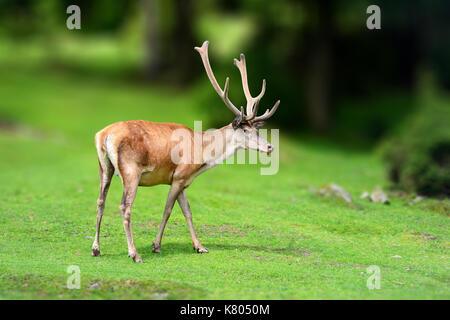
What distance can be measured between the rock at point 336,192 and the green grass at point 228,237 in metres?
0.21

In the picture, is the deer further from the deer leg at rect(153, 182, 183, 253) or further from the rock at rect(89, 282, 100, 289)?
the rock at rect(89, 282, 100, 289)

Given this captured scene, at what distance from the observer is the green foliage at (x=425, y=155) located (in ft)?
54.4

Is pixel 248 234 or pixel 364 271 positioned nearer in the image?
pixel 364 271

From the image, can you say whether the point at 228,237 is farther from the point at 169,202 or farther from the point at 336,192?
the point at 336,192

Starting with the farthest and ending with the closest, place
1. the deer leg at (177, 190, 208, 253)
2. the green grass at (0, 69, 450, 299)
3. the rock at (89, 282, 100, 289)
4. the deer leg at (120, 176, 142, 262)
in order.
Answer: the deer leg at (177, 190, 208, 253) → the deer leg at (120, 176, 142, 262) → the green grass at (0, 69, 450, 299) → the rock at (89, 282, 100, 289)

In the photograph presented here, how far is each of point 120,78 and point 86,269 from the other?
3160 centimetres

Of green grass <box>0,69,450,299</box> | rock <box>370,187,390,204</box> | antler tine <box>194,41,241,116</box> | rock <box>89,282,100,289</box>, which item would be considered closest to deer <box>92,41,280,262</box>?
antler tine <box>194,41,241,116</box>

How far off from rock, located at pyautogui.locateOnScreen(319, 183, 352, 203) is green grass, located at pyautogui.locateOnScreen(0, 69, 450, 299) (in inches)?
8.2

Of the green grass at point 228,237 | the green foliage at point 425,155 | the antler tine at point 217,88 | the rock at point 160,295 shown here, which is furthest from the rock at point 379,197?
the rock at point 160,295

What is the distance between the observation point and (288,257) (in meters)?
11.8

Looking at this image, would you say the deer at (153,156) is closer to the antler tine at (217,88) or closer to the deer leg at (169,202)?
the deer leg at (169,202)

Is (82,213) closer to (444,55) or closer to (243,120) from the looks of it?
(243,120)

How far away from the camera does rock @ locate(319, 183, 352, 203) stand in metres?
16.1
